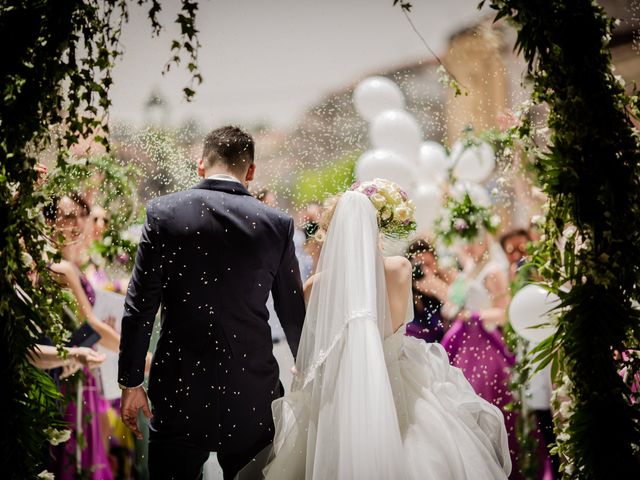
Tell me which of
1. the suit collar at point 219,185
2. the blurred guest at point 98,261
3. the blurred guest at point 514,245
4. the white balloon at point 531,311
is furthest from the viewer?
the blurred guest at point 514,245

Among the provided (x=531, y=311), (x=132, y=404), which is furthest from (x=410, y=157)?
(x=132, y=404)

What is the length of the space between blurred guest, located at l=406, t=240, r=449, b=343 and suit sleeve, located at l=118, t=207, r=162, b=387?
8.05ft

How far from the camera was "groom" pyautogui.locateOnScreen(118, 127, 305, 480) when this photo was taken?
9.00ft

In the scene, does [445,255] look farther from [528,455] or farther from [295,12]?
[295,12]

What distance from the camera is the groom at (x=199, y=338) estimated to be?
274 cm

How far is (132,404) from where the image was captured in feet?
9.23

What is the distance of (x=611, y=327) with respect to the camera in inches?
105

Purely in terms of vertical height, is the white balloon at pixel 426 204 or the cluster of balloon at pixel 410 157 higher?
the cluster of balloon at pixel 410 157

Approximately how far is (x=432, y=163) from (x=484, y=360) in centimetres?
157

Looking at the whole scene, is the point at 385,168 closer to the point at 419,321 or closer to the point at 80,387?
the point at 419,321

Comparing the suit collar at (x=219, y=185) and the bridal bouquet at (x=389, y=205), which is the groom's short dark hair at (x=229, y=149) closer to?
the suit collar at (x=219, y=185)

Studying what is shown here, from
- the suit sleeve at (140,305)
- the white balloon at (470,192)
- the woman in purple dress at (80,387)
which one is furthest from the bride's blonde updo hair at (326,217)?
the white balloon at (470,192)

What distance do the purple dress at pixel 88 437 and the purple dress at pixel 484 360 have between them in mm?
2414

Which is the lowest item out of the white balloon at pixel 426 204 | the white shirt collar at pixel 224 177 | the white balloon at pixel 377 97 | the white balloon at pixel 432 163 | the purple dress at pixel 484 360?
the purple dress at pixel 484 360
